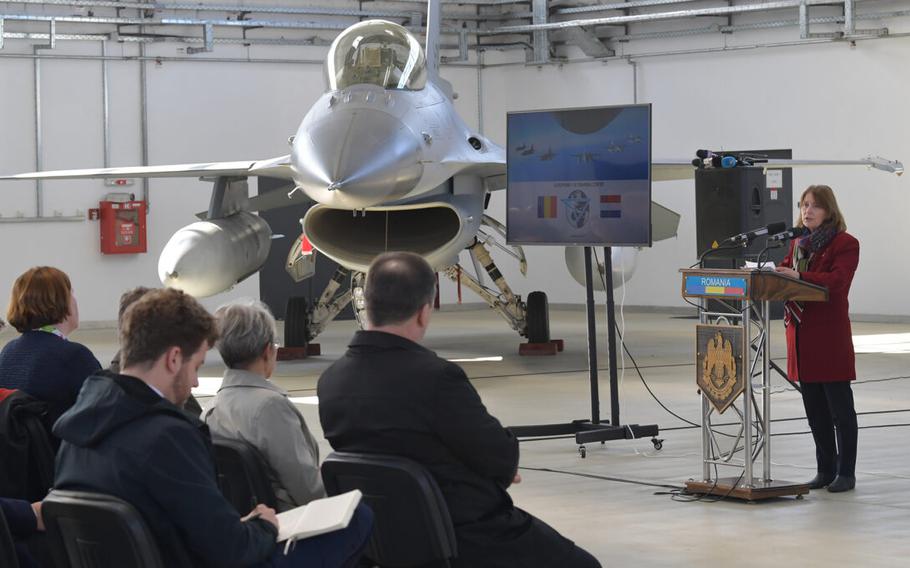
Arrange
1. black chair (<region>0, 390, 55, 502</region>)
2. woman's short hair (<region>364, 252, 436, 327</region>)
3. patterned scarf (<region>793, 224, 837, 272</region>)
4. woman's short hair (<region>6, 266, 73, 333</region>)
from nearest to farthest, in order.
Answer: woman's short hair (<region>364, 252, 436, 327</region>)
black chair (<region>0, 390, 55, 502</region>)
woman's short hair (<region>6, 266, 73, 333</region>)
patterned scarf (<region>793, 224, 837, 272</region>)

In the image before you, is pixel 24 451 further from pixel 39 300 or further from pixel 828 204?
pixel 828 204

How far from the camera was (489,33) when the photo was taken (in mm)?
18953

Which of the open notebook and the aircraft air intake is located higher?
the aircraft air intake

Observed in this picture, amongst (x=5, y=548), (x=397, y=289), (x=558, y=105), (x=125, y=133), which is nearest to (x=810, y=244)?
(x=397, y=289)

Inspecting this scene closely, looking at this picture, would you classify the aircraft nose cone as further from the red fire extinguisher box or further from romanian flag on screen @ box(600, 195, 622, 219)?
the red fire extinguisher box

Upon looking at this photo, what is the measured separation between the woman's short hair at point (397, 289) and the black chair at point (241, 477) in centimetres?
47

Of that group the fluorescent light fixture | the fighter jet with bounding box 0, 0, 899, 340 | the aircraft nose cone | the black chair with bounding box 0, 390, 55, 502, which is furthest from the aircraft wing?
the black chair with bounding box 0, 390, 55, 502

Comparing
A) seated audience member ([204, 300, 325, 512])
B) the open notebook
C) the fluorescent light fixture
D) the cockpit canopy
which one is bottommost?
the fluorescent light fixture

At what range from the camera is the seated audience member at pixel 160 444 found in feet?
9.21

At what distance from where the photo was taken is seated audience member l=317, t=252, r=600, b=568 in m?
3.41

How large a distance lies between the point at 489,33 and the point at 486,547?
52.5 ft

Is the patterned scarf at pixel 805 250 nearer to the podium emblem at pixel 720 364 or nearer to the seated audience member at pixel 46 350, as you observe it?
the podium emblem at pixel 720 364

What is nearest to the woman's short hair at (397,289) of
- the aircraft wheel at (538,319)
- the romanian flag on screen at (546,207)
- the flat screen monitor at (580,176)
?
the flat screen monitor at (580,176)

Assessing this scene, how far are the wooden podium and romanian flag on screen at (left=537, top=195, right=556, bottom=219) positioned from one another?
1372mm
